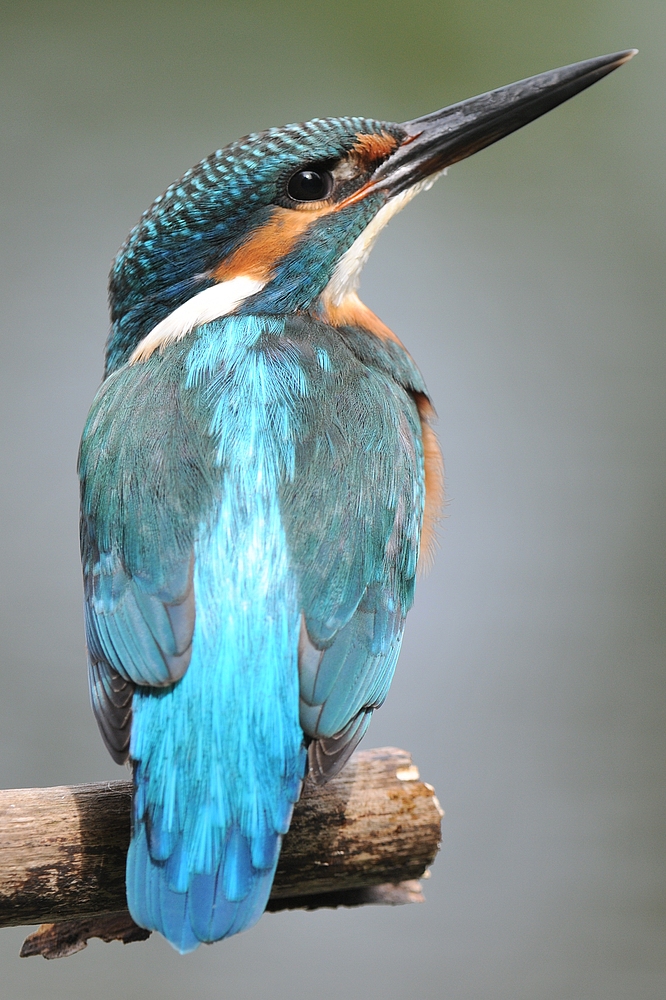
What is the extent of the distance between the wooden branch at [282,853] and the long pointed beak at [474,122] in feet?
3.42

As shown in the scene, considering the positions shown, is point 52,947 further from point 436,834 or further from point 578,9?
point 578,9

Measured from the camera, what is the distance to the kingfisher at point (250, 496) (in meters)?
1.31

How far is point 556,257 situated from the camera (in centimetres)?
367

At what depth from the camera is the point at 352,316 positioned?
191 centimetres

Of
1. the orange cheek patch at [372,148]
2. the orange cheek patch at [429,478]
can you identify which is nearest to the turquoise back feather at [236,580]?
the orange cheek patch at [429,478]

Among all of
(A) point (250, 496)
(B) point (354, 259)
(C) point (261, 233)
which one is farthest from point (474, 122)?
(A) point (250, 496)

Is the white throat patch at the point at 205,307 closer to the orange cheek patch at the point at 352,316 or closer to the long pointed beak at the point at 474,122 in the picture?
the orange cheek patch at the point at 352,316

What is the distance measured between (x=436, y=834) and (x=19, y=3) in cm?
324

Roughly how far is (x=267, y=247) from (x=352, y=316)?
0.74 ft

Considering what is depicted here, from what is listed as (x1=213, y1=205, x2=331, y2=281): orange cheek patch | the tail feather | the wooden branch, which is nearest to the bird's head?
(x1=213, y1=205, x2=331, y2=281): orange cheek patch

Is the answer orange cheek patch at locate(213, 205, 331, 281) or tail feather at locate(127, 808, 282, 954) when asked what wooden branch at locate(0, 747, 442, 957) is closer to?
tail feather at locate(127, 808, 282, 954)

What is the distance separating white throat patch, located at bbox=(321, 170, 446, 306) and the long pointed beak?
32 millimetres

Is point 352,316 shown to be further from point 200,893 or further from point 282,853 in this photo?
point 200,893

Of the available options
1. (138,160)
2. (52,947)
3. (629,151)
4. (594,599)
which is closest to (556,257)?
(629,151)
